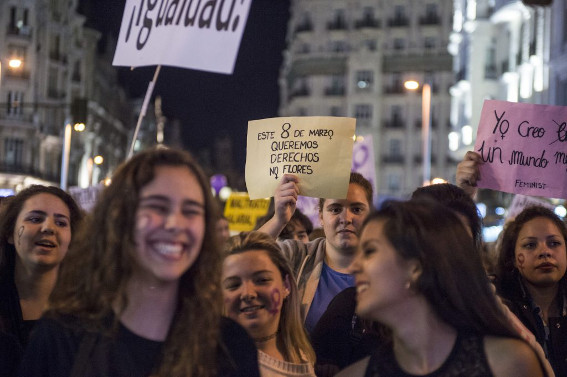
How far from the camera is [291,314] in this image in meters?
4.66

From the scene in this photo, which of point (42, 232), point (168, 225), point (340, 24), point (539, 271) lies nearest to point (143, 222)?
point (168, 225)

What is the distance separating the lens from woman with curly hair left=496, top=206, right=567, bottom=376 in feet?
19.0

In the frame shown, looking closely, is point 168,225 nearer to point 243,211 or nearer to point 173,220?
point 173,220

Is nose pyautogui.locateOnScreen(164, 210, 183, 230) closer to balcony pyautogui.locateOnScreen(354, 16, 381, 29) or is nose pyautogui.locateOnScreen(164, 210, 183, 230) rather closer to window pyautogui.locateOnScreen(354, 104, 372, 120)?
window pyautogui.locateOnScreen(354, 104, 372, 120)

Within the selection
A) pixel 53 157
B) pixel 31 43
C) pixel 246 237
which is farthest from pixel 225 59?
pixel 53 157

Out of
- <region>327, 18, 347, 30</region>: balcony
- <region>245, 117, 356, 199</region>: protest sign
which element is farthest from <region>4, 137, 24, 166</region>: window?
<region>245, 117, 356, 199</region>: protest sign

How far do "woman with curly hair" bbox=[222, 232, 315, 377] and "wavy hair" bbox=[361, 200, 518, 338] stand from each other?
1076 mm

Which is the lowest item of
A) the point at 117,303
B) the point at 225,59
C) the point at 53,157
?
the point at 117,303

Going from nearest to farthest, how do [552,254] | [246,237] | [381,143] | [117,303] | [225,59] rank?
1. [117,303]
2. [246,237]
3. [552,254]
4. [225,59]
5. [381,143]

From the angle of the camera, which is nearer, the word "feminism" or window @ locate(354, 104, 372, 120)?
the word "feminism"

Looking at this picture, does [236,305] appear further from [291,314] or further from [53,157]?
[53,157]

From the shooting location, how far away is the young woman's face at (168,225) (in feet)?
10.9

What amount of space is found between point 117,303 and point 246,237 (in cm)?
149

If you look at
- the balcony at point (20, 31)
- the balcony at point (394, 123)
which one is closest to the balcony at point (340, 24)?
the balcony at point (394, 123)
